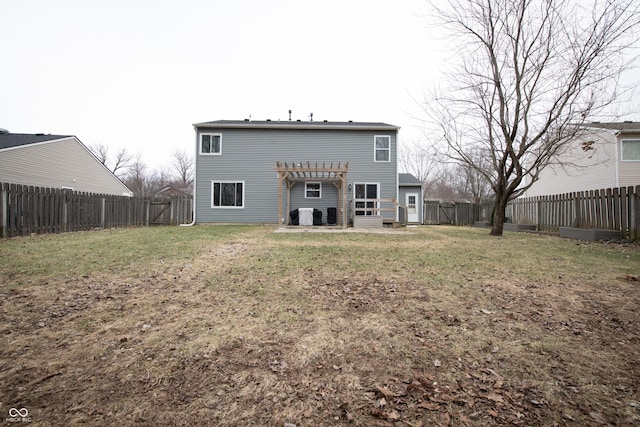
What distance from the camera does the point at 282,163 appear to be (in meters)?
15.5

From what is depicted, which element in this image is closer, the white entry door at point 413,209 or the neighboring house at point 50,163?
the neighboring house at point 50,163

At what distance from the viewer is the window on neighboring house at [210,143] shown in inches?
612

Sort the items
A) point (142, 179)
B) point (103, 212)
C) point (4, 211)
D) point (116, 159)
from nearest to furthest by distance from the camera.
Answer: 1. point (4, 211)
2. point (103, 212)
3. point (116, 159)
4. point (142, 179)

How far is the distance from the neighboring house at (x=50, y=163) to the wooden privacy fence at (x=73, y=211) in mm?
6309

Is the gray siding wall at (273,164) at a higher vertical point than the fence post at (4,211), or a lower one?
higher

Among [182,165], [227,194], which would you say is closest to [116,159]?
[182,165]

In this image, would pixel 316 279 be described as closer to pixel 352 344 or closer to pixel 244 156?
pixel 352 344

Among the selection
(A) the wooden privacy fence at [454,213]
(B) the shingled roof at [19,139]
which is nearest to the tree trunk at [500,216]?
(A) the wooden privacy fence at [454,213]

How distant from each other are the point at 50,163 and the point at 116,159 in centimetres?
3138

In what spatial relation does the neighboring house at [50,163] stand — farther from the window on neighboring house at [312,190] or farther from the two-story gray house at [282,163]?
the window on neighboring house at [312,190]

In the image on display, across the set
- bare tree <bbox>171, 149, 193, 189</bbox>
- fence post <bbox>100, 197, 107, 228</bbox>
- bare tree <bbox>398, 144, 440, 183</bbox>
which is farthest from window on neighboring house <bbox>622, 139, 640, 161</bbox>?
bare tree <bbox>171, 149, 193, 189</bbox>

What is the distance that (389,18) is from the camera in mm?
9633

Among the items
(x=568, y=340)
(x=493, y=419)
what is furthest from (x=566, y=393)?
(x=568, y=340)

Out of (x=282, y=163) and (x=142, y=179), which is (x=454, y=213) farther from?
(x=142, y=179)
